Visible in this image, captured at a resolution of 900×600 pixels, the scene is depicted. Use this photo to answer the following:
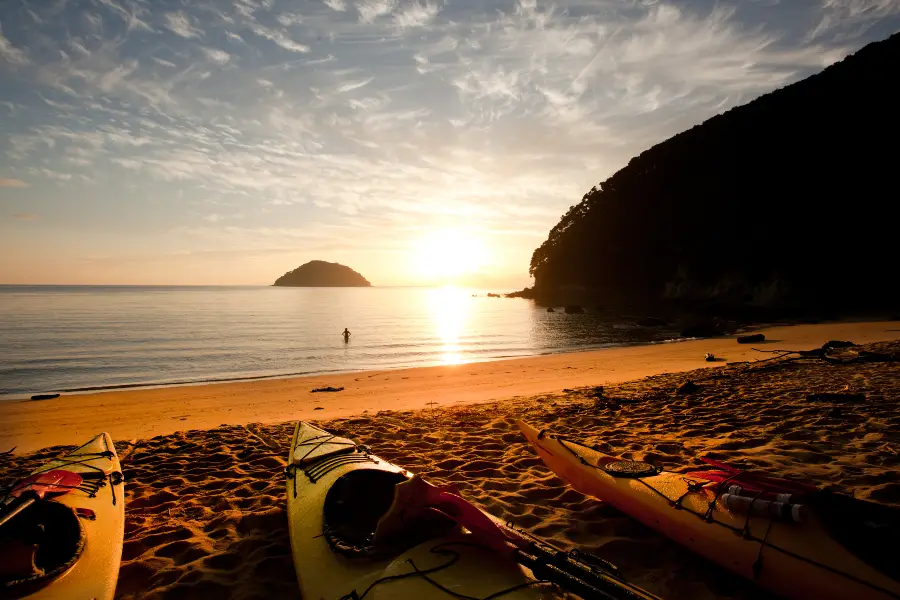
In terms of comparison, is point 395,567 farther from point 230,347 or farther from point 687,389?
point 230,347

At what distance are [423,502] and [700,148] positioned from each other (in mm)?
62063

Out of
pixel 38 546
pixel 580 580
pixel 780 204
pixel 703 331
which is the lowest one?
pixel 703 331

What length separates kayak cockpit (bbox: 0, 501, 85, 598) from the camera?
285cm

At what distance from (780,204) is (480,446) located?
47549mm

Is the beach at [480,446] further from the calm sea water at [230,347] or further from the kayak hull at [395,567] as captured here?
the calm sea water at [230,347]

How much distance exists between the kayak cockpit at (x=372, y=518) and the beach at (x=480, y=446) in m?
0.55

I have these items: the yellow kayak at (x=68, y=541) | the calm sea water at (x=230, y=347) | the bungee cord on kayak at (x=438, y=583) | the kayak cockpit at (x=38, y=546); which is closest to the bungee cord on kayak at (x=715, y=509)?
the bungee cord on kayak at (x=438, y=583)

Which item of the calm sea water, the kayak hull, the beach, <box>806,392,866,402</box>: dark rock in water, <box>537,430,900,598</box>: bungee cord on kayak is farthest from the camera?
the calm sea water

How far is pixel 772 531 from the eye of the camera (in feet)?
10.2

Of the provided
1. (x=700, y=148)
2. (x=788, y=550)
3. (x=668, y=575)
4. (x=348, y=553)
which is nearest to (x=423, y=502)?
(x=348, y=553)

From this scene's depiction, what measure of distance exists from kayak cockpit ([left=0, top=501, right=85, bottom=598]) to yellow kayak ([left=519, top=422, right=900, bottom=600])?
4492 mm

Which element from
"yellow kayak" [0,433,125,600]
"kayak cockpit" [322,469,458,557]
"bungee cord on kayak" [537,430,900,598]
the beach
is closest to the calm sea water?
the beach

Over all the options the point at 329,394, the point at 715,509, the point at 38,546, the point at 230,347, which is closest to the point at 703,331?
the point at 329,394

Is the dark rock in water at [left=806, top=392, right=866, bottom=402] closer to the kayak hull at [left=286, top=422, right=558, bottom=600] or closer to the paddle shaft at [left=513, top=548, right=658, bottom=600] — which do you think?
the paddle shaft at [left=513, top=548, right=658, bottom=600]
